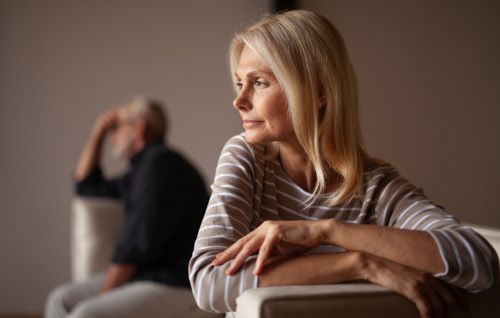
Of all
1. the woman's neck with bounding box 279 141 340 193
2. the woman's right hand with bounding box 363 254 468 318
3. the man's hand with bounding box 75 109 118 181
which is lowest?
the man's hand with bounding box 75 109 118 181

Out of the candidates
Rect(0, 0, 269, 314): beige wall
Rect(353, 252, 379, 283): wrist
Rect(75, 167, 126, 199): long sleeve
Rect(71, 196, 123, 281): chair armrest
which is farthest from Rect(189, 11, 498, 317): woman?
Rect(0, 0, 269, 314): beige wall

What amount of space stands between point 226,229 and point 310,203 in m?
0.21

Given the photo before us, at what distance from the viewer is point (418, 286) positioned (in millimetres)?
835

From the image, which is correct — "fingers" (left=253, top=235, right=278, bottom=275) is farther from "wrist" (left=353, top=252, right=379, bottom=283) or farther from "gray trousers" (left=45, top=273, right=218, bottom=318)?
"gray trousers" (left=45, top=273, right=218, bottom=318)

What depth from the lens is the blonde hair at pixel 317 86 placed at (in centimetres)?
104

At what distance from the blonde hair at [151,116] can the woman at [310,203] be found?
138 cm

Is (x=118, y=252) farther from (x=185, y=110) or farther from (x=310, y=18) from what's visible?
(x=185, y=110)

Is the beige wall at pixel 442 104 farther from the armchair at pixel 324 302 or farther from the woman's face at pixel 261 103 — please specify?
the armchair at pixel 324 302

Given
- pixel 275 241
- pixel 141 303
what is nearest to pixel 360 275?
pixel 275 241

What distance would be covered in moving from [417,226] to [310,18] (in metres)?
0.46

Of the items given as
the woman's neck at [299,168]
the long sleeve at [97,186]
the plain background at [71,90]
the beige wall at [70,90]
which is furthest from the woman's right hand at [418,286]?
the beige wall at [70,90]

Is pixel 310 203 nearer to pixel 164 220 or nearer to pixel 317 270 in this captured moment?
pixel 317 270

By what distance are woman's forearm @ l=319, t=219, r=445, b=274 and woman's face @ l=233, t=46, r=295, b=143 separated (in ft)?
0.80

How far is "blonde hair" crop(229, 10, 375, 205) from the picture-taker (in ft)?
3.41
